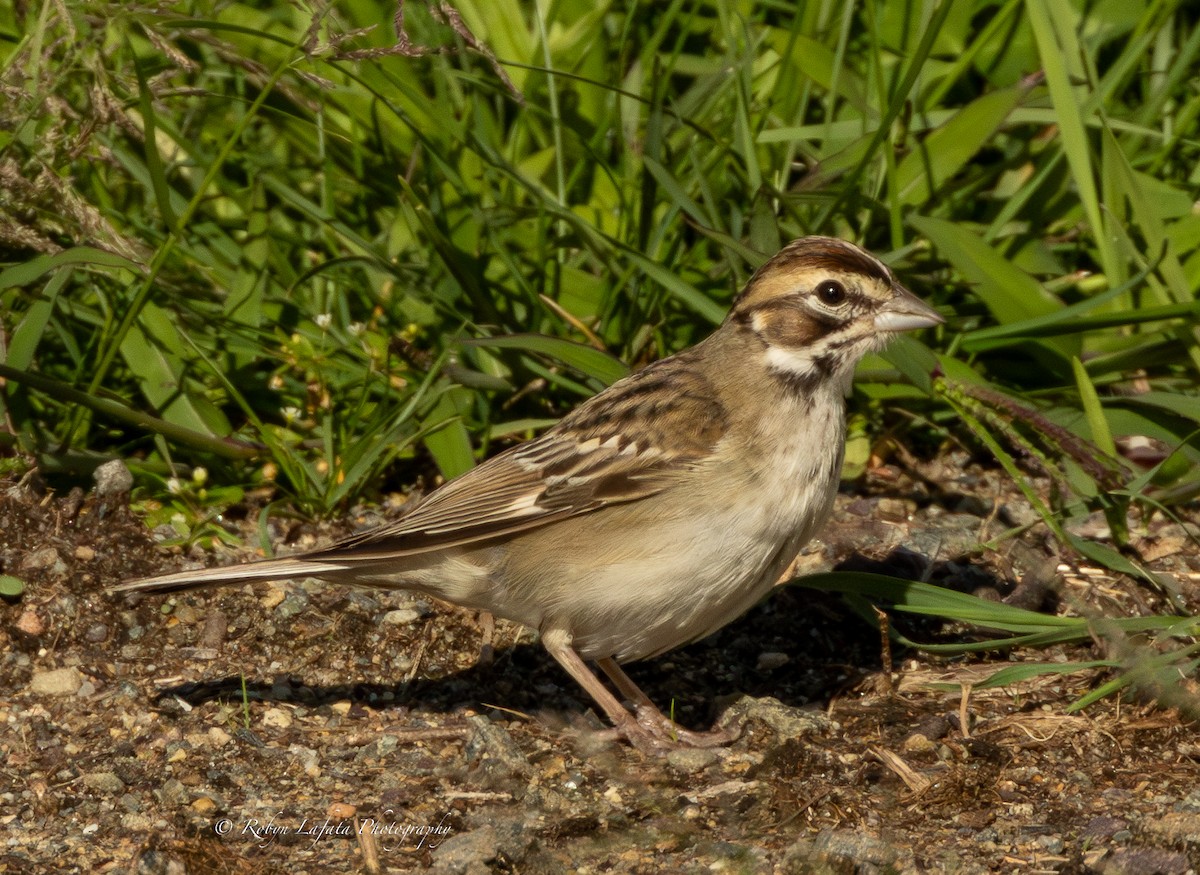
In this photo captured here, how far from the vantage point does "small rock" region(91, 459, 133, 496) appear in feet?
18.6

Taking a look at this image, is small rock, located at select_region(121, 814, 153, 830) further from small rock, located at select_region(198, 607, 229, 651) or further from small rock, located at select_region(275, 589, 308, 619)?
small rock, located at select_region(275, 589, 308, 619)

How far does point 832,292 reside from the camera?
5000mm

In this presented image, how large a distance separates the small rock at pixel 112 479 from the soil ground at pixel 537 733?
4 cm

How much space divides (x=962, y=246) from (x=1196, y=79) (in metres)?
1.54

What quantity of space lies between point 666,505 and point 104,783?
1747 millimetres

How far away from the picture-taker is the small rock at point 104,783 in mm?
4512

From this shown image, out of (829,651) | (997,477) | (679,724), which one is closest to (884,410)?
(997,477)

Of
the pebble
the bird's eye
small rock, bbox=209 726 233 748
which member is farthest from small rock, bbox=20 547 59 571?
the bird's eye

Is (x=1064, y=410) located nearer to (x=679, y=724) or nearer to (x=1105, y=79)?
(x=1105, y=79)

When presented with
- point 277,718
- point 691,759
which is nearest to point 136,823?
point 277,718

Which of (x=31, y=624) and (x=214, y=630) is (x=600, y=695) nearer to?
(x=214, y=630)

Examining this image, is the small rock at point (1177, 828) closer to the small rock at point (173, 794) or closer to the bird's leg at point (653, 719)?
the bird's leg at point (653, 719)

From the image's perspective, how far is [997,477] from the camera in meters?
6.31

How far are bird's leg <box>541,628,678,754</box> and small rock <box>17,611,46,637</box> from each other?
158 centimetres
